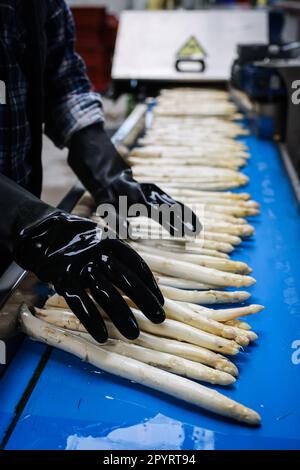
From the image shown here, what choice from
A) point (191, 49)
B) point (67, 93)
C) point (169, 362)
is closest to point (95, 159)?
point (67, 93)

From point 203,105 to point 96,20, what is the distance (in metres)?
5.18

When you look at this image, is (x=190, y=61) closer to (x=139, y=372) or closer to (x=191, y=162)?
(x=191, y=162)

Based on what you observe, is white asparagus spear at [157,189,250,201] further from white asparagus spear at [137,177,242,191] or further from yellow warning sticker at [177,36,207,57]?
yellow warning sticker at [177,36,207,57]

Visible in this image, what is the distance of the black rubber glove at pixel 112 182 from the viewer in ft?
5.34

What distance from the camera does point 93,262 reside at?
45.3 inches

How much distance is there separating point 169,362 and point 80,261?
1.07 ft

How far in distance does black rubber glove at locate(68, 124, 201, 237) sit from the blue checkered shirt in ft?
0.23

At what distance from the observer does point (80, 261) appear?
3.77ft

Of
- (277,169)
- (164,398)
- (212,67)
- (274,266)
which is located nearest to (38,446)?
(164,398)

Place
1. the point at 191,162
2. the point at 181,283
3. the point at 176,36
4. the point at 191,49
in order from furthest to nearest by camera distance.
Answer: the point at 176,36, the point at 191,49, the point at 191,162, the point at 181,283

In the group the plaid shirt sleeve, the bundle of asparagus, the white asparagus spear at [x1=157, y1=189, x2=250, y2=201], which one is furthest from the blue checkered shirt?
the white asparagus spear at [x1=157, y1=189, x2=250, y2=201]

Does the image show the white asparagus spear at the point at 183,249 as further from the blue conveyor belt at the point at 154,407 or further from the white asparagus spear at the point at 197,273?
the blue conveyor belt at the point at 154,407

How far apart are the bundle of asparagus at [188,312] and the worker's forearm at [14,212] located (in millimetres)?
220
